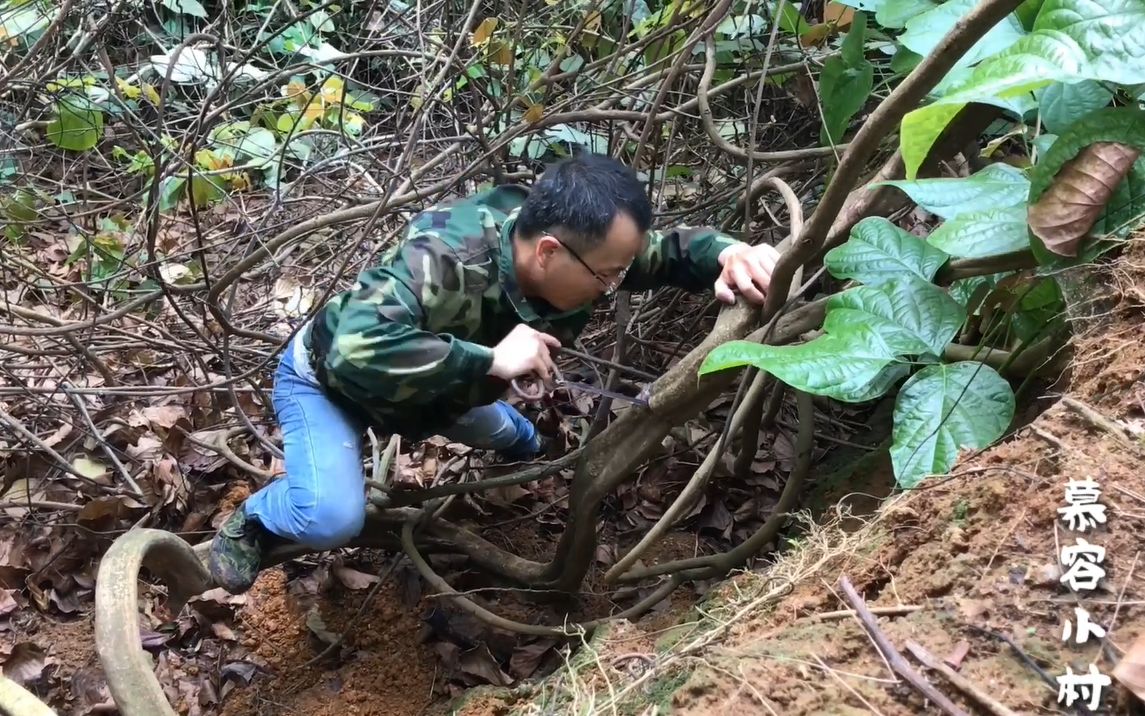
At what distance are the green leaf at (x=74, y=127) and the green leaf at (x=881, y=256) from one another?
234 cm

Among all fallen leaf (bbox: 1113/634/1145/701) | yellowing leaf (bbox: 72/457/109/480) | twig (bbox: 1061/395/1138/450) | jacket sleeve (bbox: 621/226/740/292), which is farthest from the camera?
yellowing leaf (bbox: 72/457/109/480)

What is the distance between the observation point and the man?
163 centimetres

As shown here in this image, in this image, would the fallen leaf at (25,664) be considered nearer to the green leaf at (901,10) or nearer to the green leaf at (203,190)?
the green leaf at (203,190)

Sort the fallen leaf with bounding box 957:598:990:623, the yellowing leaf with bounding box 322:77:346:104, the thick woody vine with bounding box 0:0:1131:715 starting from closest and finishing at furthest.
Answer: the fallen leaf with bounding box 957:598:990:623 < the thick woody vine with bounding box 0:0:1131:715 < the yellowing leaf with bounding box 322:77:346:104

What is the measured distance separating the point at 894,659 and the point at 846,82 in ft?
4.54

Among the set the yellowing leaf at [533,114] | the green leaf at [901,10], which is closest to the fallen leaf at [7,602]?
the yellowing leaf at [533,114]

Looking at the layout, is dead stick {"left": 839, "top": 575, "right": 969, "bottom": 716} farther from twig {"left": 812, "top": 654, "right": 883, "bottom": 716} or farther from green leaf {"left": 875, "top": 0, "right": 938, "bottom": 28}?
green leaf {"left": 875, "top": 0, "right": 938, "bottom": 28}

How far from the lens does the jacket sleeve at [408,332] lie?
1.63m

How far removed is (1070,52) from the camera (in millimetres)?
1059

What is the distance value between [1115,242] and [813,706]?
804mm

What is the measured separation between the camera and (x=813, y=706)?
0.89m

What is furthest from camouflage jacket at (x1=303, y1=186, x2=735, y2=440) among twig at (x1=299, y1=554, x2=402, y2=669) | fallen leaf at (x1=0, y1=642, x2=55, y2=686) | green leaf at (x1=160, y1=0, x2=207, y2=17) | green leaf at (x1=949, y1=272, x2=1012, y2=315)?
green leaf at (x1=160, y1=0, x2=207, y2=17)

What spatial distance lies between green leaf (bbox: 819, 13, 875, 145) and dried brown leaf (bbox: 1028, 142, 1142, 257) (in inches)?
28.3

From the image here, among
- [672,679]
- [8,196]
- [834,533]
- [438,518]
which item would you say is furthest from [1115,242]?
[8,196]
